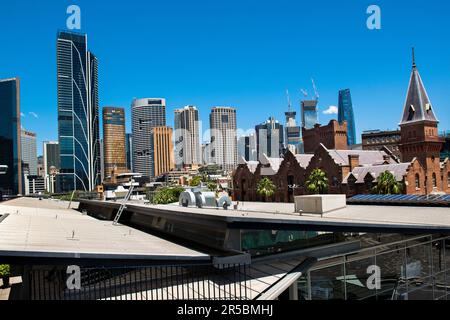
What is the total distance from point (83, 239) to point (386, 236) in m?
16.1

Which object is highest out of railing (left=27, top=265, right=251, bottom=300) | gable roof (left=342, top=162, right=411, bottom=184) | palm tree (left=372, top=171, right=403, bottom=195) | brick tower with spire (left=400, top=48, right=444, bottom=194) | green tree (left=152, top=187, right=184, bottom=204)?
brick tower with spire (left=400, top=48, right=444, bottom=194)

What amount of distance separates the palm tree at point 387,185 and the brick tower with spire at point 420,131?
40.5 ft

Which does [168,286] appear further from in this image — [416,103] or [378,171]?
[416,103]

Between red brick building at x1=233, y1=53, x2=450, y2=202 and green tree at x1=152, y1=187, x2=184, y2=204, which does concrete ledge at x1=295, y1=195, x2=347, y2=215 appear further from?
green tree at x1=152, y1=187, x2=184, y2=204

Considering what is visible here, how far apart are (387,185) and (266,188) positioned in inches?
1177

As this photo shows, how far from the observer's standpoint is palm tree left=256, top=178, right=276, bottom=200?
82.6 m

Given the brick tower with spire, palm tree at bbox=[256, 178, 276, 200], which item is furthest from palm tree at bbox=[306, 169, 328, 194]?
the brick tower with spire

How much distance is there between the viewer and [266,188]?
3270 inches

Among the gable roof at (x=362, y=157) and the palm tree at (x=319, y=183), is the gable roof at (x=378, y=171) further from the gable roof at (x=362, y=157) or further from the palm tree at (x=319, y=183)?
the palm tree at (x=319, y=183)

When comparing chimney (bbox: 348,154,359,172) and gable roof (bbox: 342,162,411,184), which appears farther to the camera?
chimney (bbox: 348,154,359,172)

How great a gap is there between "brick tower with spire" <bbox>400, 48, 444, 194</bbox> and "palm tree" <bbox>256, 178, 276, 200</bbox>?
26496mm

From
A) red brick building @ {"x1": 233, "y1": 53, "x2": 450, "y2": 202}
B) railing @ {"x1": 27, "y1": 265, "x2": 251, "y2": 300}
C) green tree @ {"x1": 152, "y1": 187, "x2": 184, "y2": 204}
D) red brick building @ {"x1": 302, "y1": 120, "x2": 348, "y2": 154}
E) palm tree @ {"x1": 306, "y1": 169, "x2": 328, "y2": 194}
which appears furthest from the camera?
red brick building @ {"x1": 302, "y1": 120, "x2": 348, "y2": 154}
